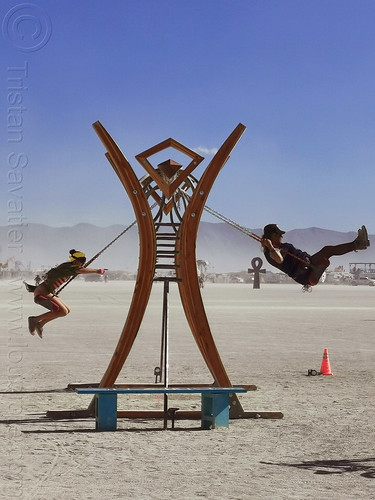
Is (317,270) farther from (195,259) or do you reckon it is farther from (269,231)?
(195,259)

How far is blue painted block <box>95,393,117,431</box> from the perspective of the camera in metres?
12.0

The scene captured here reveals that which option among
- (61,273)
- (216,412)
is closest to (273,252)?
(216,412)

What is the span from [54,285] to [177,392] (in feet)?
7.16

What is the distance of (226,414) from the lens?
12453 millimetres

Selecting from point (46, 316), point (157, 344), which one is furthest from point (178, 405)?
point (157, 344)

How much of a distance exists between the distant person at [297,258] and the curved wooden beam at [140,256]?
7.97 ft

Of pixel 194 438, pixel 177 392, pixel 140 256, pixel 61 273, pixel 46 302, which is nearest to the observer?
pixel 194 438

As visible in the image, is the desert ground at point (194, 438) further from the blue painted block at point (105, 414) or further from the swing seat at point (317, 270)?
the swing seat at point (317, 270)

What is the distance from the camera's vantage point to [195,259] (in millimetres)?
12648

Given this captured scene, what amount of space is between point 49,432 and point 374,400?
579 cm

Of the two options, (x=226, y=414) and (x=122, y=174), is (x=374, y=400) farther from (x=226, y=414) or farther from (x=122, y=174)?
(x=122, y=174)

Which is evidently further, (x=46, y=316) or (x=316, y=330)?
(x=316, y=330)

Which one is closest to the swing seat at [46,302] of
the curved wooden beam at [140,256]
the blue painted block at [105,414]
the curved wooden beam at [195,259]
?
the curved wooden beam at [140,256]

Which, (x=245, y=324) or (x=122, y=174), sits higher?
(x=122, y=174)
